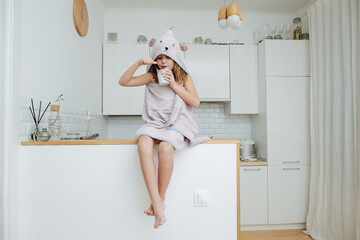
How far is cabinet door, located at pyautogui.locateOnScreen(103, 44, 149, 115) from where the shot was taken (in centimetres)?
304

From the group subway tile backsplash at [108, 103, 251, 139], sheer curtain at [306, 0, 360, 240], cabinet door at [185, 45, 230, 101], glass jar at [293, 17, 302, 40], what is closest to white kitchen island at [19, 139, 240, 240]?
sheer curtain at [306, 0, 360, 240]

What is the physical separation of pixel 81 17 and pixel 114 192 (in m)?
1.64

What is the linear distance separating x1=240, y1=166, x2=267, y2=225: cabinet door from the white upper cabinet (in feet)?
3.82

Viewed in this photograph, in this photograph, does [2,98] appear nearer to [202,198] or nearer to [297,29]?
[202,198]

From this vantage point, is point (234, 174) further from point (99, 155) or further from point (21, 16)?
point (21, 16)

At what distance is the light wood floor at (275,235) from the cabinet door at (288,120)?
0.78m

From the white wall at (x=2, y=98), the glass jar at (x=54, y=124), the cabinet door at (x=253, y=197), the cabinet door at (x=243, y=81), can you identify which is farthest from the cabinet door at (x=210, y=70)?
the white wall at (x=2, y=98)

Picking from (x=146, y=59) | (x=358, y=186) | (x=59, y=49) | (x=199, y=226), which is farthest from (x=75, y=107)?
(x=358, y=186)

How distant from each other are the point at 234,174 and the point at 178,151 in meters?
0.33

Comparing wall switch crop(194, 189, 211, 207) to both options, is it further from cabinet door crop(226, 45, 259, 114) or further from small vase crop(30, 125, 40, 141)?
cabinet door crop(226, 45, 259, 114)

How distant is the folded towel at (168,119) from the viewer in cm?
128

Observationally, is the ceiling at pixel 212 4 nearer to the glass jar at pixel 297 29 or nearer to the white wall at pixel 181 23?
the white wall at pixel 181 23

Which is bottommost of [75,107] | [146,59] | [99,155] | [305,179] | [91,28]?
[305,179]

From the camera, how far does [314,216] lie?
2674mm
